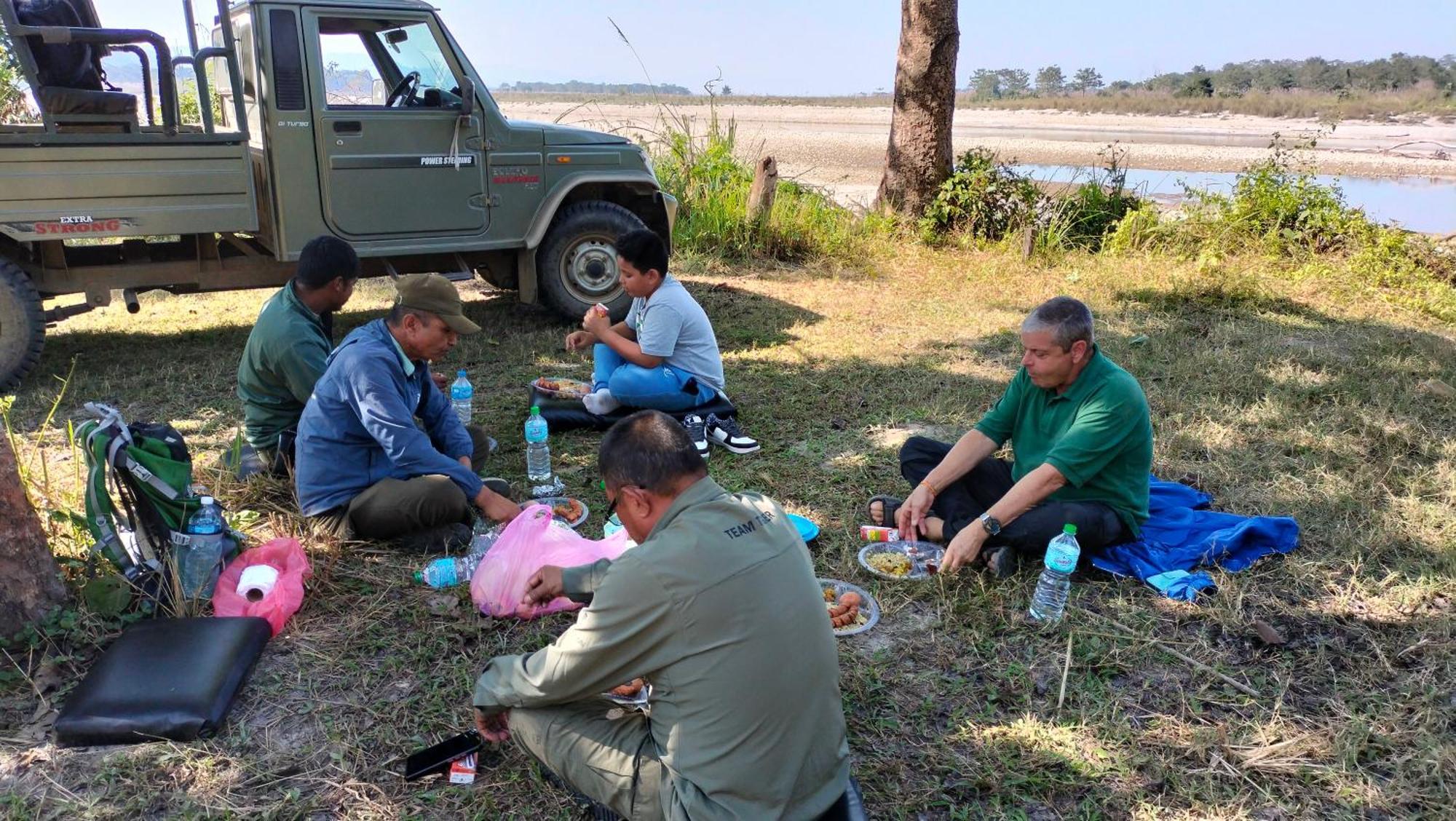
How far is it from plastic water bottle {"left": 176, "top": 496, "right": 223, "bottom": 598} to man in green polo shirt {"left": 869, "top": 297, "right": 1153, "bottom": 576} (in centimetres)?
253

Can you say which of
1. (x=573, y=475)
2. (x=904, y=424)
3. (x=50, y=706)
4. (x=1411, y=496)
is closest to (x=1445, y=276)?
(x=1411, y=496)

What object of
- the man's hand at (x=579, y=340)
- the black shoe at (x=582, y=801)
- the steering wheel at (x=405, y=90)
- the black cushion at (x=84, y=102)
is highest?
the steering wheel at (x=405, y=90)

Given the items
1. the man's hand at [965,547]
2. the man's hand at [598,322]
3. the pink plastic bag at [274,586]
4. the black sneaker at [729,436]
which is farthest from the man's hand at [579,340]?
the man's hand at [965,547]

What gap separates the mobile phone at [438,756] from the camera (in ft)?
8.13

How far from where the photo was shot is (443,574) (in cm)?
339

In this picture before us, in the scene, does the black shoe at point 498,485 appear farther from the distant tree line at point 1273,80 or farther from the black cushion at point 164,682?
the distant tree line at point 1273,80

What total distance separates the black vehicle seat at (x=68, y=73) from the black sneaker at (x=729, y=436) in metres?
3.81

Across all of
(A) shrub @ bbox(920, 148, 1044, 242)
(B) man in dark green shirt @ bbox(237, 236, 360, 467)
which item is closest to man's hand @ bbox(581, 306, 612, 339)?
(B) man in dark green shirt @ bbox(237, 236, 360, 467)

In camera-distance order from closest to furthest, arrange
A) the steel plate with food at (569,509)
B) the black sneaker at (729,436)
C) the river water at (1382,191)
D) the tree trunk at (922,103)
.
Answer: the steel plate with food at (569,509) < the black sneaker at (729,436) < the tree trunk at (922,103) < the river water at (1382,191)

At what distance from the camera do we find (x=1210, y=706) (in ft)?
9.44

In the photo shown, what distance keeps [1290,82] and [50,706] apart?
224 ft

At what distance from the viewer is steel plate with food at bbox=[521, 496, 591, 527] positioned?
3932 mm

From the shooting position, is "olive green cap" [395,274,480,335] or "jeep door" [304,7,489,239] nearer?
"olive green cap" [395,274,480,335]

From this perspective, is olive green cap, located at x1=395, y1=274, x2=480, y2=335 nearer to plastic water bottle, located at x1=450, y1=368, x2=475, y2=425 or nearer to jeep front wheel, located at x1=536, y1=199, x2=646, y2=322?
plastic water bottle, located at x1=450, y1=368, x2=475, y2=425
